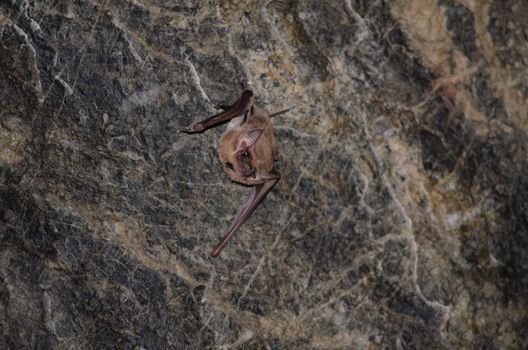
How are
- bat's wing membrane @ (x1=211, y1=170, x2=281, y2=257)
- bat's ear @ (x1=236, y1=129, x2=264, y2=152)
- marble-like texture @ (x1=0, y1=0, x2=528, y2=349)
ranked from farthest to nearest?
marble-like texture @ (x1=0, y1=0, x2=528, y2=349) → bat's wing membrane @ (x1=211, y1=170, x2=281, y2=257) → bat's ear @ (x1=236, y1=129, x2=264, y2=152)

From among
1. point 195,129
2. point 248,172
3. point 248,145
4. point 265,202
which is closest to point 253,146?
point 248,145

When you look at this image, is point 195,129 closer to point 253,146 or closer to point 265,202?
point 253,146

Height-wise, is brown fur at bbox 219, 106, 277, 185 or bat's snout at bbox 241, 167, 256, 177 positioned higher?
brown fur at bbox 219, 106, 277, 185

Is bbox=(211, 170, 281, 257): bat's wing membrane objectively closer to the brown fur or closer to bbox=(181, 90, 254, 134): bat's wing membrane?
the brown fur

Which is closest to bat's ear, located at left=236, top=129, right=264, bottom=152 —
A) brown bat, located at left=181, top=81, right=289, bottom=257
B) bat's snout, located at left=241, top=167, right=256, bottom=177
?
brown bat, located at left=181, top=81, right=289, bottom=257

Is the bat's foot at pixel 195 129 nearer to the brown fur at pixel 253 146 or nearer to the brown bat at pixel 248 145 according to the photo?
the brown bat at pixel 248 145

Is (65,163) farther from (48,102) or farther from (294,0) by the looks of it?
(294,0)

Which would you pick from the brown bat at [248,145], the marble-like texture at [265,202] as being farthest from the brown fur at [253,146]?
the marble-like texture at [265,202]

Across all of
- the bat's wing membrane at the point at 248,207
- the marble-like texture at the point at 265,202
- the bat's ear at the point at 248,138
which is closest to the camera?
the bat's ear at the point at 248,138
